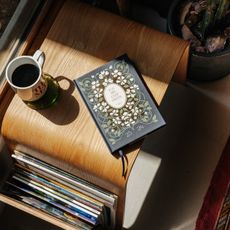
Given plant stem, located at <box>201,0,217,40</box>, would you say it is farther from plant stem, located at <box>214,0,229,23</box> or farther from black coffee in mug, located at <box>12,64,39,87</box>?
black coffee in mug, located at <box>12,64,39,87</box>

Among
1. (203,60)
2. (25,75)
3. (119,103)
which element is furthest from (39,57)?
(203,60)

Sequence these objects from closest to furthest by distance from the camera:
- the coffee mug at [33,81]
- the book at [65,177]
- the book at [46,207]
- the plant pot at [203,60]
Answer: the coffee mug at [33,81]
the book at [65,177]
the book at [46,207]
the plant pot at [203,60]

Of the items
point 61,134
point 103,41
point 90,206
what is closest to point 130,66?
point 103,41

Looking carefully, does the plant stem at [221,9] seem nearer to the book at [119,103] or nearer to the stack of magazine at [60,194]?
the book at [119,103]

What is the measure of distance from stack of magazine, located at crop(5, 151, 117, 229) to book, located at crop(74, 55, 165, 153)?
0.17 m

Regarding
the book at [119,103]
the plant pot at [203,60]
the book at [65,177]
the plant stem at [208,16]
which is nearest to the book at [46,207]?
the book at [65,177]

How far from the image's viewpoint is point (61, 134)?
108cm

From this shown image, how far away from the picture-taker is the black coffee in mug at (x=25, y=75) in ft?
3.47

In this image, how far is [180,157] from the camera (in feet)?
4.96

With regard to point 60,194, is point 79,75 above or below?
above

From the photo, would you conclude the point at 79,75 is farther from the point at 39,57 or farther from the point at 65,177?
the point at 65,177

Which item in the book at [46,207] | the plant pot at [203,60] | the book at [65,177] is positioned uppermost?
the plant pot at [203,60]

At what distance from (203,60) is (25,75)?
1.90ft

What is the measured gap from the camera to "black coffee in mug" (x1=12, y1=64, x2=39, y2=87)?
1058 mm
